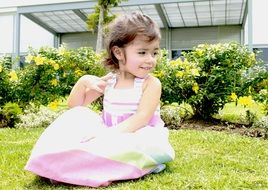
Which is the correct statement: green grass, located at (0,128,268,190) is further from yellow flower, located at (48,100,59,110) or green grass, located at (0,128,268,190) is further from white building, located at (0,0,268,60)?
white building, located at (0,0,268,60)

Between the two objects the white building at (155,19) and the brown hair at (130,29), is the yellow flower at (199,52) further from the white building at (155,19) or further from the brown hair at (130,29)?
the white building at (155,19)

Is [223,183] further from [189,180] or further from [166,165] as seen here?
[166,165]

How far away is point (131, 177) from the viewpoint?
7.15ft

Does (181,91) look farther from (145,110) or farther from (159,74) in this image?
(145,110)

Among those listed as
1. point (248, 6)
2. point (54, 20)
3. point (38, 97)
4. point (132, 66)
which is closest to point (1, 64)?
point (38, 97)

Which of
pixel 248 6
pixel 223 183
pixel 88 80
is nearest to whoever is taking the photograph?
pixel 223 183

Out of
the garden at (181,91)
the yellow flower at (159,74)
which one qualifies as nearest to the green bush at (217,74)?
the garden at (181,91)

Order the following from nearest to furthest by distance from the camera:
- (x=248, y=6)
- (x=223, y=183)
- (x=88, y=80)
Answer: (x=223, y=183) < (x=88, y=80) < (x=248, y=6)

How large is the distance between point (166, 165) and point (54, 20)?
19.1 m

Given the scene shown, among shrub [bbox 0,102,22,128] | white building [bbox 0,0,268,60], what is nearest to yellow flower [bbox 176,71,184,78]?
shrub [bbox 0,102,22,128]

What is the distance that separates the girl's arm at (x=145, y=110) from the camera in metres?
2.30

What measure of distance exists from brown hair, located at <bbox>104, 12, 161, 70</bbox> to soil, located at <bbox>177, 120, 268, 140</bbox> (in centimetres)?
216

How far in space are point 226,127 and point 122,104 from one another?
8.43 feet

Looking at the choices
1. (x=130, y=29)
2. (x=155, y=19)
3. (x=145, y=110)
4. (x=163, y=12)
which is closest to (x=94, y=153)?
(x=145, y=110)
